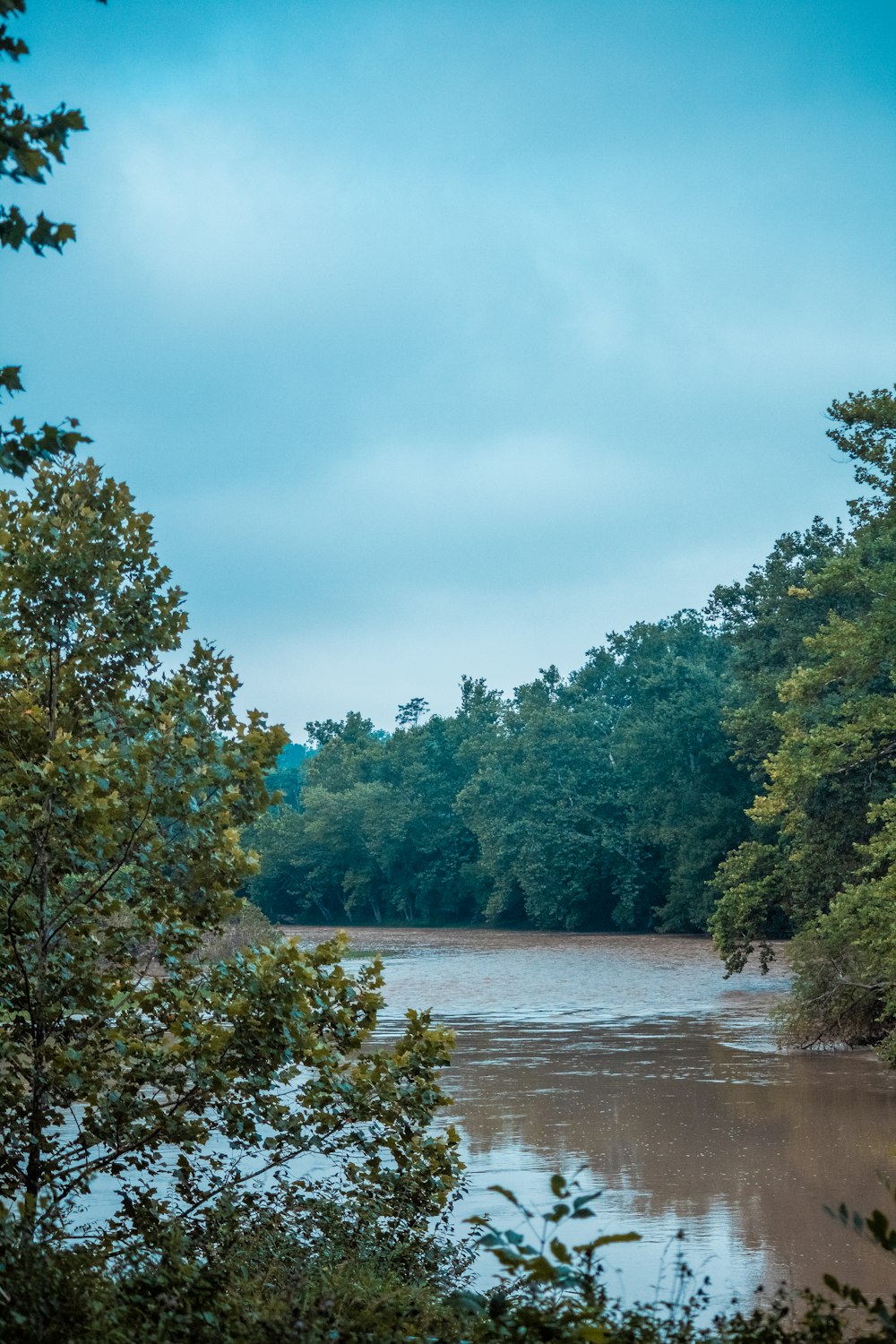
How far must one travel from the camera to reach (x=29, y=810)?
581 centimetres

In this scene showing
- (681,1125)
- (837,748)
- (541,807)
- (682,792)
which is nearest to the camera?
(681,1125)

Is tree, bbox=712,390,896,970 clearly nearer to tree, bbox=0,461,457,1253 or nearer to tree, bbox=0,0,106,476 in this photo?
tree, bbox=0,461,457,1253

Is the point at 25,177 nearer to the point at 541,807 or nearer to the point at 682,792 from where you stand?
the point at 682,792

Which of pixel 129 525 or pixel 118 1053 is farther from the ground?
pixel 129 525

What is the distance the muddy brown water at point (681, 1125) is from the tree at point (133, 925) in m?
1.98

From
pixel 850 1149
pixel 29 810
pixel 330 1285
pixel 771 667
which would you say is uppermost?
pixel 771 667

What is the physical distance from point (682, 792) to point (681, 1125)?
41.6 meters

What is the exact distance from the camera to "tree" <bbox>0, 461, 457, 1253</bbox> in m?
5.96

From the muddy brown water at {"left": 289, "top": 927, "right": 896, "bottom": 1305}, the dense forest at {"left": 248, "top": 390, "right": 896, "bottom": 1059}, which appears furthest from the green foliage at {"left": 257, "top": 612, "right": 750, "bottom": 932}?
the muddy brown water at {"left": 289, "top": 927, "right": 896, "bottom": 1305}

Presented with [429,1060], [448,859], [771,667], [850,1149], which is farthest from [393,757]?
[429,1060]

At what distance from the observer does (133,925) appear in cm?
641

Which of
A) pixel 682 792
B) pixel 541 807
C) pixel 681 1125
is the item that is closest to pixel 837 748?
pixel 681 1125

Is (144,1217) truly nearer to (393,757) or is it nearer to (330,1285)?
(330,1285)

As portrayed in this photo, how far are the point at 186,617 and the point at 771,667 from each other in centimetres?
3197
